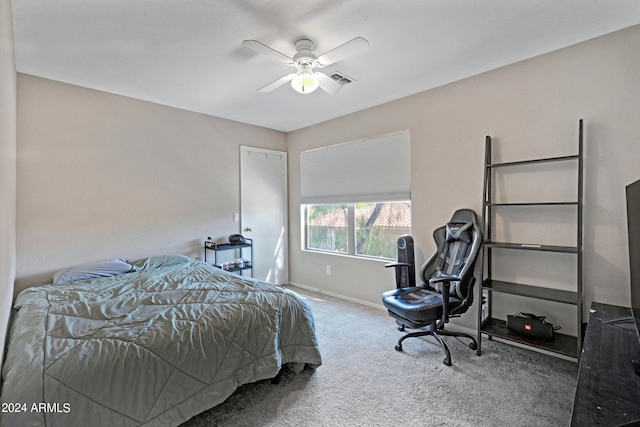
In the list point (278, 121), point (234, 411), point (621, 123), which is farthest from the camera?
point (278, 121)

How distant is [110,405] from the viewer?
1.35 meters

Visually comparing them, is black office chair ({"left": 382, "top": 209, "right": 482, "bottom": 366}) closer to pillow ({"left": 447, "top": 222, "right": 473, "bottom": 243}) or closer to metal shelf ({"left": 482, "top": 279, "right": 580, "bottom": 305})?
pillow ({"left": 447, "top": 222, "right": 473, "bottom": 243})

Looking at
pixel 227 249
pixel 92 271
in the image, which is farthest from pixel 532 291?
pixel 92 271

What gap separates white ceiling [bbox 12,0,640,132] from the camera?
6.14 ft

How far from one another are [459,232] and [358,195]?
144 centimetres

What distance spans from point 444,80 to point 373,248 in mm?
2066

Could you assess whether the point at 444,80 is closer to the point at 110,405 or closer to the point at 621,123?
the point at 621,123

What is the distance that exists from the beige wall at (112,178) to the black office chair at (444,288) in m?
2.63

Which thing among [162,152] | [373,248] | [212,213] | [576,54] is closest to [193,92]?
[162,152]

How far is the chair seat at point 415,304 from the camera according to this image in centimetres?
240

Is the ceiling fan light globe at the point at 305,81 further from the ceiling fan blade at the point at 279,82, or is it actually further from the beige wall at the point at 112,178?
the beige wall at the point at 112,178

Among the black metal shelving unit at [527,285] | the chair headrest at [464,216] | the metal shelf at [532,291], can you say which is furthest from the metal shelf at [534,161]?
the metal shelf at [532,291]

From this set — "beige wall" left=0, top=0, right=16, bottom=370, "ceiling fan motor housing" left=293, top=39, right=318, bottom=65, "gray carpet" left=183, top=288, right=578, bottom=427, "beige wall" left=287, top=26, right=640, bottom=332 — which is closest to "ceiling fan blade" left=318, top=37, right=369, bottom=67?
"ceiling fan motor housing" left=293, top=39, right=318, bottom=65

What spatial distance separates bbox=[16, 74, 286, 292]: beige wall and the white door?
19 centimetres
